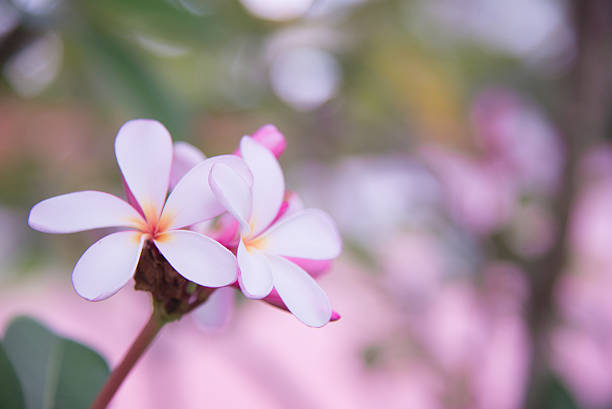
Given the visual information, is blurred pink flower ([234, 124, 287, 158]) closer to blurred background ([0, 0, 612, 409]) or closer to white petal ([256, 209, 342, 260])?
white petal ([256, 209, 342, 260])

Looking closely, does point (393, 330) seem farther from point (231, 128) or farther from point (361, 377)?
point (231, 128)

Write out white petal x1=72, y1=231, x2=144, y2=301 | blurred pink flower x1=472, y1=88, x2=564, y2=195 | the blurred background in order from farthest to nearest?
blurred pink flower x1=472, y1=88, x2=564, y2=195 < the blurred background < white petal x1=72, y1=231, x2=144, y2=301

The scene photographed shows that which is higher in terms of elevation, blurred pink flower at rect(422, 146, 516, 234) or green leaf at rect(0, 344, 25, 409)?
green leaf at rect(0, 344, 25, 409)

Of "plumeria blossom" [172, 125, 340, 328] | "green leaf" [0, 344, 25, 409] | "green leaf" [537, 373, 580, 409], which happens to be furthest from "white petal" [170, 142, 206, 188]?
"green leaf" [537, 373, 580, 409]

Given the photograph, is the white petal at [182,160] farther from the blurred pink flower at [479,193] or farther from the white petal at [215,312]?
the blurred pink flower at [479,193]

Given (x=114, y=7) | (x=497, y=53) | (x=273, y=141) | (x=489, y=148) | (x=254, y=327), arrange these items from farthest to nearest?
1. (x=254, y=327)
2. (x=497, y=53)
3. (x=489, y=148)
4. (x=114, y=7)
5. (x=273, y=141)

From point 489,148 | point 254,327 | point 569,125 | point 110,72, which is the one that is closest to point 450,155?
point 489,148
